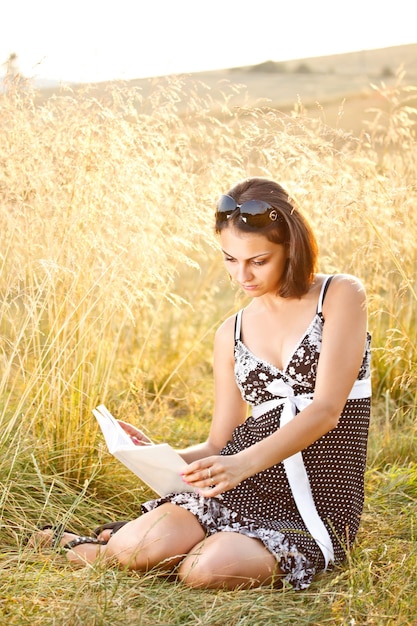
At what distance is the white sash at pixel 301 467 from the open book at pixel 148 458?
1.08ft

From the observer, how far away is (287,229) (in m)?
2.74

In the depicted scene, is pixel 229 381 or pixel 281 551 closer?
pixel 281 551

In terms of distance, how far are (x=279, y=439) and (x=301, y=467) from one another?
24 centimetres

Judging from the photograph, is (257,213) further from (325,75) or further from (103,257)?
(325,75)

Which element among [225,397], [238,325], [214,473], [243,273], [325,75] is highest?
[325,75]

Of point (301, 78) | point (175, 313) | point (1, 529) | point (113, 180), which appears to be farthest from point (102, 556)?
point (301, 78)

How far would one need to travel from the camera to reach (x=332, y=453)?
2723 mm

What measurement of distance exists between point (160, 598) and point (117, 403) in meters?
1.71

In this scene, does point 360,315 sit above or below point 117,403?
above

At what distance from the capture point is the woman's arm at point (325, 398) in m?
2.41

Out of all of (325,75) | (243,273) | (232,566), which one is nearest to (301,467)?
(232,566)

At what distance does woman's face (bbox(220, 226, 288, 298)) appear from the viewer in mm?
2686

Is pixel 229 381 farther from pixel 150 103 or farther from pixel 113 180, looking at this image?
pixel 150 103

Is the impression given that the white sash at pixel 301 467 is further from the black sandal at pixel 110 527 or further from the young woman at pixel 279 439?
the black sandal at pixel 110 527
